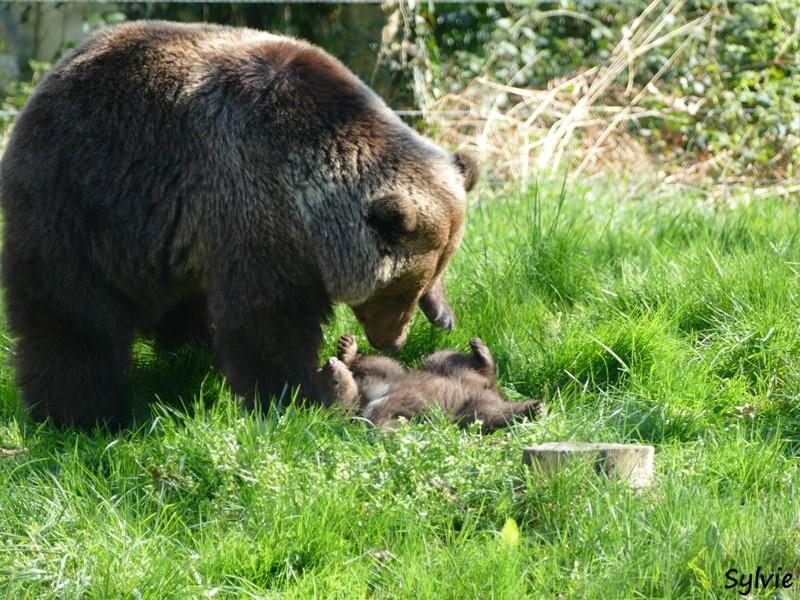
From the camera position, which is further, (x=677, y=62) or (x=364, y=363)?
(x=677, y=62)

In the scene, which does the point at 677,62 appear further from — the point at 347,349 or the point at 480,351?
the point at 347,349

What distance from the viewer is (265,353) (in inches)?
210

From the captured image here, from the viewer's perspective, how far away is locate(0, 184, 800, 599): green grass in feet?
12.6

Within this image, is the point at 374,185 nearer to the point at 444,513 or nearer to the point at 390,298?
the point at 390,298

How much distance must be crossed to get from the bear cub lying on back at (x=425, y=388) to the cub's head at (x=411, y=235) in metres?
0.21

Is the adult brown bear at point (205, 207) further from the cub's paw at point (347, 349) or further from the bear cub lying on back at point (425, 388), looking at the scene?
the cub's paw at point (347, 349)

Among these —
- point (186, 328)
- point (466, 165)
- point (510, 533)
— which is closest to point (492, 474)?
point (510, 533)

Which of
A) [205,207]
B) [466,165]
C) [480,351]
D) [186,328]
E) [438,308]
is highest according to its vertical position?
[466,165]

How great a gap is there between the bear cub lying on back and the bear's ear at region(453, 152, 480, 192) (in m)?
0.89

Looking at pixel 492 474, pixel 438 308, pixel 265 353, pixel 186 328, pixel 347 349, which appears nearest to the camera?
pixel 492 474

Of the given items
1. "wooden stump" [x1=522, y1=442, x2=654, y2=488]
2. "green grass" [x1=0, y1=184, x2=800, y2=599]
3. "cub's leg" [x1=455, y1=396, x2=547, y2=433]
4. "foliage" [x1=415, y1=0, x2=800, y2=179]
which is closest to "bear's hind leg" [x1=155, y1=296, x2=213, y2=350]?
"green grass" [x1=0, y1=184, x2=800, y2=599]

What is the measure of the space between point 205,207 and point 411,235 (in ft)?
3.41

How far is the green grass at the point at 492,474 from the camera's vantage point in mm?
3848

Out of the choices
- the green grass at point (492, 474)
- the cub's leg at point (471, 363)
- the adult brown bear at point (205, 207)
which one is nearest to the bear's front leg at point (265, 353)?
the adult brown bear at point (205, 207)
